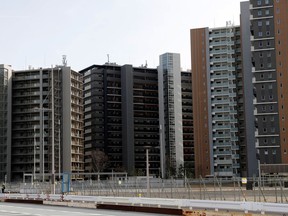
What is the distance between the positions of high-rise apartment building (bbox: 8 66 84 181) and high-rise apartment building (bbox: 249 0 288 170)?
5680 centimetres

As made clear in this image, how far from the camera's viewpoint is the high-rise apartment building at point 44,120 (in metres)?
144

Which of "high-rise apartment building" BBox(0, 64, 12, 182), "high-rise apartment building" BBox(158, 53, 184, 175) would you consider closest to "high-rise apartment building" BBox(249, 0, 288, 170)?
"high-rise apartment building" BBox(158, 53, 184, 175)

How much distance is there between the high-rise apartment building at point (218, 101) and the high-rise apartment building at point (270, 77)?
27076 millimetres

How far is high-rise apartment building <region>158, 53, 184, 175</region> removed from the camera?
175 meters

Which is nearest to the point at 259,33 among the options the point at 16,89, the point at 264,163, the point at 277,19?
the point at 277,19

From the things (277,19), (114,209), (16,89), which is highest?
(277,19)

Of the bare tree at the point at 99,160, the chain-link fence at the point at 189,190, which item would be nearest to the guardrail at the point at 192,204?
the chain-link fence at the point at 189,190

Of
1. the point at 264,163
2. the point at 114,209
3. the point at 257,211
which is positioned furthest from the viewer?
the point at 264,163

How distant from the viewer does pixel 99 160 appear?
157 metres

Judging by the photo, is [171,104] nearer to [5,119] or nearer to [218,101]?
[218,101]

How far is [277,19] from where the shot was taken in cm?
11569

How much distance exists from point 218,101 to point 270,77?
1324 inches

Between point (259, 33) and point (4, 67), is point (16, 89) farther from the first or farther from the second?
point (259, 33)

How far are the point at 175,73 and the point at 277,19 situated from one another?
65307mm
